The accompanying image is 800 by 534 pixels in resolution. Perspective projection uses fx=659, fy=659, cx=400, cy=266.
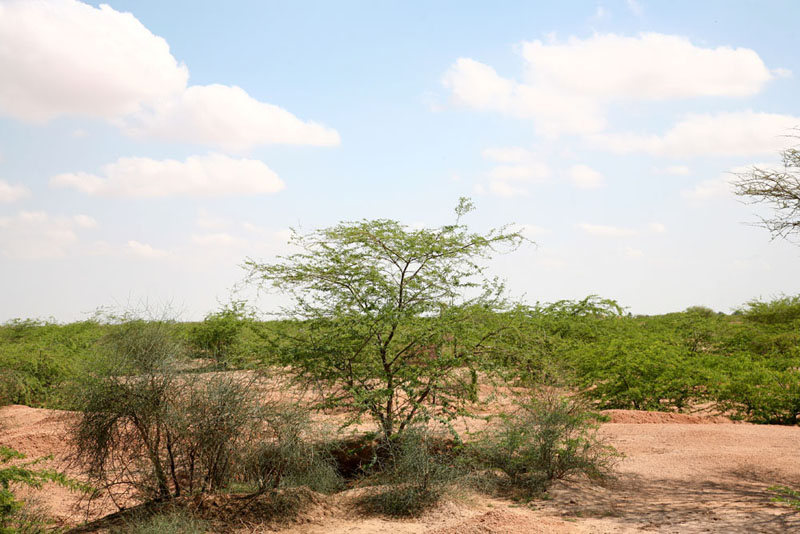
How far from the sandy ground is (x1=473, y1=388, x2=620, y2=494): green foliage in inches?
13.6

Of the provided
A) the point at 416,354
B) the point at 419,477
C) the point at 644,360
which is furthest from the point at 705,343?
the point at 419,477

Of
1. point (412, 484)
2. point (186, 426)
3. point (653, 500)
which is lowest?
point (653, 500)

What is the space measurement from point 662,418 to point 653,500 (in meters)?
7.31

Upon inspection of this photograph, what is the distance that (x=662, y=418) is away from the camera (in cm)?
1678

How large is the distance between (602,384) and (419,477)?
11.6m

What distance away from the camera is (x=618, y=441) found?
14.1 meters

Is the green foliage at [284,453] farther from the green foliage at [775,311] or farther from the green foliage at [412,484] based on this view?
the green foliage at [775,311]

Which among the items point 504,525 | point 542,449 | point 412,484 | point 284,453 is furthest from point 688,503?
point 284,453

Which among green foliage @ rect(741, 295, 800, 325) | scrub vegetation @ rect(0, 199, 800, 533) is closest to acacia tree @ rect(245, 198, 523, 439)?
scrub vegetation @ rect(0, 199, 800, 533)

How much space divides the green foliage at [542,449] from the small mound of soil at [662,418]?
214 inches

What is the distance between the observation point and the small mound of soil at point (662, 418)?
16.7 meters

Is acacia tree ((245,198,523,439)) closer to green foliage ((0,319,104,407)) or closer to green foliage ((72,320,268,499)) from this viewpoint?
green foliage ((72,320,268,499))

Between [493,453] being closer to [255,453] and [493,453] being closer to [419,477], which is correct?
[419,477]

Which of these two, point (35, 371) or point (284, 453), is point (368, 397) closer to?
point (284, 453)
